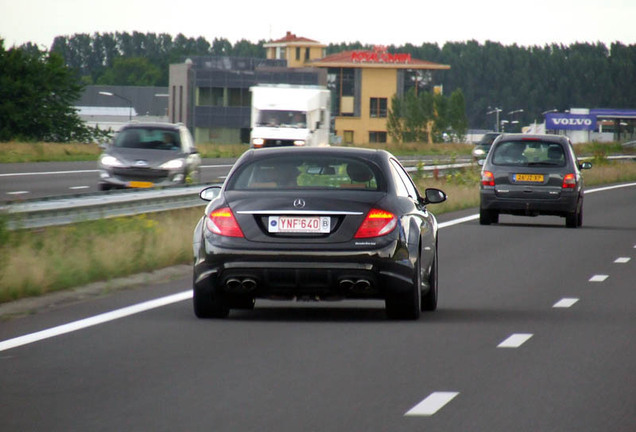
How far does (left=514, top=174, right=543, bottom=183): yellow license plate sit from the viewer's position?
2469cm

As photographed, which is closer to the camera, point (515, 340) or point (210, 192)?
point (515, 340)

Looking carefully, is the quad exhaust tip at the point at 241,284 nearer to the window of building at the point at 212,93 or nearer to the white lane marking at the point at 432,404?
the white lane marking at the point at 432,404

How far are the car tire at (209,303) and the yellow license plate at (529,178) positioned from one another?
13991mm

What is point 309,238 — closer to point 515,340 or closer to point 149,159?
point 515,340

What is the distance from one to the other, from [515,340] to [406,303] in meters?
1.10

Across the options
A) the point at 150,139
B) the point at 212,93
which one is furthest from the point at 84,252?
the point at 212,93

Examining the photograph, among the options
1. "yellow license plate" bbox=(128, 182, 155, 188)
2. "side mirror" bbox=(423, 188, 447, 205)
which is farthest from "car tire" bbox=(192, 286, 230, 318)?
"yellow license plate" bbox=(128, 182, 155, 188)

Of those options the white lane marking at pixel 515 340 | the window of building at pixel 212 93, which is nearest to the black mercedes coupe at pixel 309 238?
the white lane marking at pixel 515 340

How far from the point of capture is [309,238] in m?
10.6

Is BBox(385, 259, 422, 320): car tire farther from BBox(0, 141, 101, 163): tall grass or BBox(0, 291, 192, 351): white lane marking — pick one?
BBox(0, 141, 101, 163): tall grass

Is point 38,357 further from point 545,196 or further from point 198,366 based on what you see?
point 545,196

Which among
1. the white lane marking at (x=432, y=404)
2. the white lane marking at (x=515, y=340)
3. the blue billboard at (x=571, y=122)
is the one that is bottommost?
the blue billboard at (x=571, y=122)

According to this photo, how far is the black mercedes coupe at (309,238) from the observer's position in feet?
34.6

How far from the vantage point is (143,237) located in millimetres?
16469
